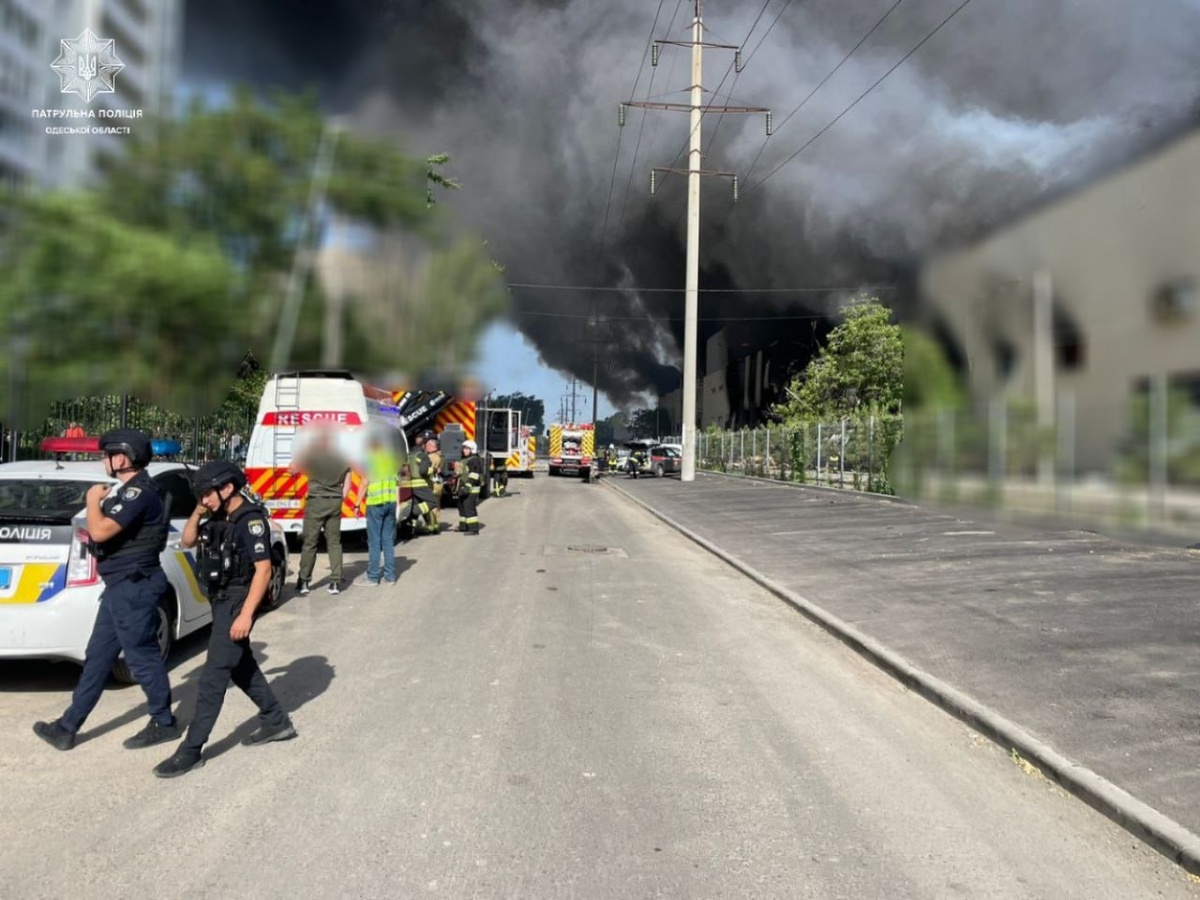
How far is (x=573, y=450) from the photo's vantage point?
1694 inches

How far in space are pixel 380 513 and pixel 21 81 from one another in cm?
931

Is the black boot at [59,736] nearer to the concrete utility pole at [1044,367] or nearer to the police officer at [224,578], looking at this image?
the police officer at [224,578]

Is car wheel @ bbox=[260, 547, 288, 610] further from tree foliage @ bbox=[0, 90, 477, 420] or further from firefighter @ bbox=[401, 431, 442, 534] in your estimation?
tree foliage @ bbox=[0, 90, 477, 420]

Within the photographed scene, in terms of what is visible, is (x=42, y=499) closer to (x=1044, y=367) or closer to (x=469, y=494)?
(x=1044, y=367)

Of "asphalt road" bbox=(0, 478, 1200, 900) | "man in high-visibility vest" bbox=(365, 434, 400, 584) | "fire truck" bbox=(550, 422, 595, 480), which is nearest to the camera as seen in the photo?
"asphalt road" bbox=(0, 478, 1200, 900)

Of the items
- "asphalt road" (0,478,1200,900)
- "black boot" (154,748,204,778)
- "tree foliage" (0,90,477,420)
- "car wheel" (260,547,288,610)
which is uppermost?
"tree foliage" (0,90,477,420)

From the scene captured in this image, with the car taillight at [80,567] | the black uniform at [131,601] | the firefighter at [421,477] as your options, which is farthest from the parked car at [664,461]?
the black uniform at [131,601]

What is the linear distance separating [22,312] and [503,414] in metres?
17.2

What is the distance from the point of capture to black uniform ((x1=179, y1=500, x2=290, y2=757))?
4.10 metres

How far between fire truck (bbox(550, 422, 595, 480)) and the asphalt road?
34966mm

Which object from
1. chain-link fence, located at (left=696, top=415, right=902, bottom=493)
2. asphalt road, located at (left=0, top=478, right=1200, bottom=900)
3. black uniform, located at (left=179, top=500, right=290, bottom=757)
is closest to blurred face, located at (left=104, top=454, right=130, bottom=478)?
black uniform, located at (left=179, top=500, right=290, bottom=757)

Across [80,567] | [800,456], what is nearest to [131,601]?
[80,567]

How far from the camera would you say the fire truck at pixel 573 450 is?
41.9m

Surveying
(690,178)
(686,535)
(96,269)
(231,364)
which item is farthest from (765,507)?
(690,178)
